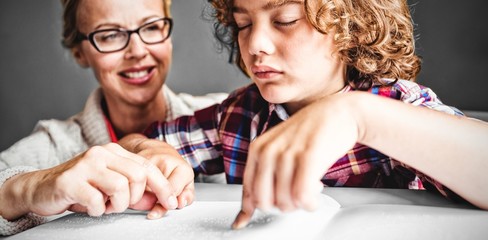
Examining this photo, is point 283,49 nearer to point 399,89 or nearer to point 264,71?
point 264,71

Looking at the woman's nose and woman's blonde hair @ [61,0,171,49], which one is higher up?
woman's blonde hair @ [61,0,171,49]

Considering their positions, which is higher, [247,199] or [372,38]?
[372,38]

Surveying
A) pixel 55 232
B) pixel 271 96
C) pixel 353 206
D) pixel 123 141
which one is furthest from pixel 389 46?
pixel 55 232

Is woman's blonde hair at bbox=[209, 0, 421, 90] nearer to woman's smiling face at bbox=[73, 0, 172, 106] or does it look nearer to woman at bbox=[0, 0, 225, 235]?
woman at bbox=[0, 0, 225, 235]

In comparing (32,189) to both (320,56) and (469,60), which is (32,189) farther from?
(469,60)

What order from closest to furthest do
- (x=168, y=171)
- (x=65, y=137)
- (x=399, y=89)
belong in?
(x=168, y=171) → (x=399, y=89) → (x=65, y=137)

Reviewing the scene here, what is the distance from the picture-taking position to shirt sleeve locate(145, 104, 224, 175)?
1.04 meters

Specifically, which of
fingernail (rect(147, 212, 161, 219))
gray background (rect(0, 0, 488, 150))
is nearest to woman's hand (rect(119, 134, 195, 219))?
fingernail (rect(147, 212, 161, 219))

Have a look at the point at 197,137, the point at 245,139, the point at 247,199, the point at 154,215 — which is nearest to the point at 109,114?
the point at 197,137

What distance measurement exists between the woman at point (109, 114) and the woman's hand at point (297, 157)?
0.60ft

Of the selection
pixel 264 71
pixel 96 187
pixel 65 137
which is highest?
pixel 264 71

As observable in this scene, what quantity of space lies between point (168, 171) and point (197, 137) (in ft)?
1.05

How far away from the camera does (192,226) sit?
58cm

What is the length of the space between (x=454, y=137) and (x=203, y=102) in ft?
3.27
